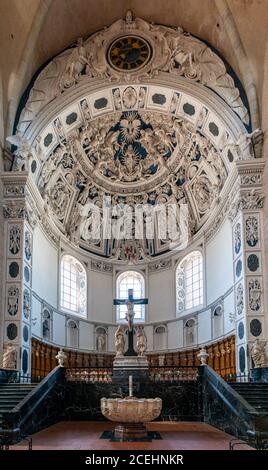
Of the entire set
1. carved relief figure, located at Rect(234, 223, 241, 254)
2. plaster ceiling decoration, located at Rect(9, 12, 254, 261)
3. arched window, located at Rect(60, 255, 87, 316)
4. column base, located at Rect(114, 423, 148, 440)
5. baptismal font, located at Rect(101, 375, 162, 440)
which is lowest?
column base, located at Rect(114, 423, 148, 440)

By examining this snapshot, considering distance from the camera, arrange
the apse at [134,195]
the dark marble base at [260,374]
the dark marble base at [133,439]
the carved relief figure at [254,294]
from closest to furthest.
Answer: the dark marble base at [133,439] < the dark marble base at [260,374] < the carved relief figure at [254,294] < the apse at [134,195]

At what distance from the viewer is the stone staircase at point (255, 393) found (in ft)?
52.5

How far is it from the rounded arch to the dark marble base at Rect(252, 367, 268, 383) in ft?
29.9

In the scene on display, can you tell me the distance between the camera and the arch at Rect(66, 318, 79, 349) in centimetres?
2949

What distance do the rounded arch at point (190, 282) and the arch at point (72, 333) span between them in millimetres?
5524

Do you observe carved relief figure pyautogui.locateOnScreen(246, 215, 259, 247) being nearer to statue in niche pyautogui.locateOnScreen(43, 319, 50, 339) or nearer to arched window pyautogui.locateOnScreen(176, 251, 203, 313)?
arched window pyautogui.locateOnScreen(176, 251, 203, 313)

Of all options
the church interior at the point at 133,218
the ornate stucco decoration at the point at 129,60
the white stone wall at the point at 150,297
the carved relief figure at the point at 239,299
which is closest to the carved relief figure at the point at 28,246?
the church interior at the point at 133,218

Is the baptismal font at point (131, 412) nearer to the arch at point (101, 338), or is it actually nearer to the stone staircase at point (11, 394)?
the stone staircase at point (11, 394)

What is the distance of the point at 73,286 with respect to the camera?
3091 cm

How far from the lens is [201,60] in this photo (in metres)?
24.5

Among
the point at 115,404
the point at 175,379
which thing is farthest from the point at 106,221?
the point at 115,404

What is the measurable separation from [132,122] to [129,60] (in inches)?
186

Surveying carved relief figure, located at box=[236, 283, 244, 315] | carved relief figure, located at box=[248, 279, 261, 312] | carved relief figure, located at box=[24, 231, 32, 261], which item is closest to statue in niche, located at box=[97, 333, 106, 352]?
carved relief figure, located at box=[24, 231, 32, 261]

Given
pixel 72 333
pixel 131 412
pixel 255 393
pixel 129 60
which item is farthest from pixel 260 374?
pixel 129 60
